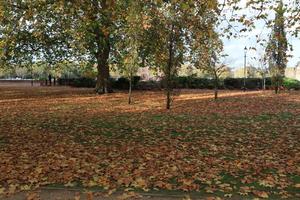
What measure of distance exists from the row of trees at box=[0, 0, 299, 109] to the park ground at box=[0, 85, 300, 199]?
332 cm

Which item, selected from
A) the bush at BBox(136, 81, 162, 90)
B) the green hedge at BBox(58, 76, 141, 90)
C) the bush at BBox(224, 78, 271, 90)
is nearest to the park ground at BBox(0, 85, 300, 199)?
the green hedge at BBox(58, 76, 141, 90)

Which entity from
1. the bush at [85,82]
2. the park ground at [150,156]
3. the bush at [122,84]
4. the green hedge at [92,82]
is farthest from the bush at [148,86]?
the park ground at [150,156]

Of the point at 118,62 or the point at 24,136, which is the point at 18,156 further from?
the point at 118,62

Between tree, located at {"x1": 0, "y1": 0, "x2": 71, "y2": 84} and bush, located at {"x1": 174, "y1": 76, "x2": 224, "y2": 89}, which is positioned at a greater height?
Answer: tree, located at {"x1": 0, "y1": 0, "x2": 71, "y2": 84}

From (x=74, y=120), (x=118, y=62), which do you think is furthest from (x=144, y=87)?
(x=74, y=120)

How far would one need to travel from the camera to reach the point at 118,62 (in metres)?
32.0

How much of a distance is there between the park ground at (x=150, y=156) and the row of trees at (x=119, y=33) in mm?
3321

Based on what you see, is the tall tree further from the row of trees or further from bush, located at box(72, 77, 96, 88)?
bush, located at box(72, 77, 96, 88)

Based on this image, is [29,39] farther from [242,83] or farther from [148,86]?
[242,83]

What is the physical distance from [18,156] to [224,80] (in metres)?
39.0

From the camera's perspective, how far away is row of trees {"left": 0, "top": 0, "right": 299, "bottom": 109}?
46.6 feet

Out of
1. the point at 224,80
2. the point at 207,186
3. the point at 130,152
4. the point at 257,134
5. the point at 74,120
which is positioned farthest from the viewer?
the point at 224,80

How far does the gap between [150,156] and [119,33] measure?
711 inches

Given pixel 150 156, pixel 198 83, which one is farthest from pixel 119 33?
pixel 198 83
